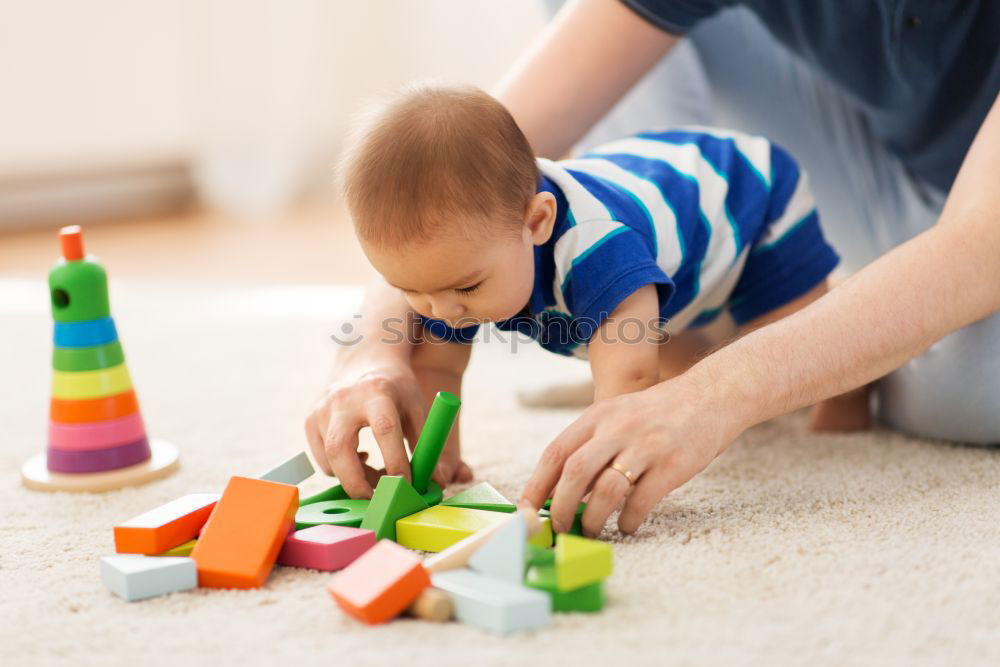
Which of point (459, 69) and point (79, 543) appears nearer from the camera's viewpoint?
point (79, 543)

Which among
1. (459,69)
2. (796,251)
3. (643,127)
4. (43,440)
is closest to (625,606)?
(796,251)

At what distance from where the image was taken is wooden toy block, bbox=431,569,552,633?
731 millimetres

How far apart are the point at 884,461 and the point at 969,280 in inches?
8.6

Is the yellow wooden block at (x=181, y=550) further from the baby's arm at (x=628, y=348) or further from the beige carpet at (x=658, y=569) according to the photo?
the baby's arm at (x=628, y=348)

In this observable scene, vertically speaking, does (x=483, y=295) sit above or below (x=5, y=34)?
below

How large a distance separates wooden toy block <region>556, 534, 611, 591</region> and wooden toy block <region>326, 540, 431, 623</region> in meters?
0.10

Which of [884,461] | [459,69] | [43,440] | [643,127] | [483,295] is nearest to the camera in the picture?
[483,295]

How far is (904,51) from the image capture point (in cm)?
126

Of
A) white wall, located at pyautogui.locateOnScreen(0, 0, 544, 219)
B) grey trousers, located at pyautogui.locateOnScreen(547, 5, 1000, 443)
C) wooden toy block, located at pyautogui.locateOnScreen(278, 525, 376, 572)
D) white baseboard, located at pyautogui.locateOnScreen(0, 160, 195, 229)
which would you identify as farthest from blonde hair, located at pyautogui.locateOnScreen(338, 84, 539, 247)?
white baseboard, located at pyautogui.locateOnScreen(0, 160, 195, 229)

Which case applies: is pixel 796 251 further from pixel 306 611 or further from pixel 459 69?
pixel 459 69

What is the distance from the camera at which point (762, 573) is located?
0.83 meters

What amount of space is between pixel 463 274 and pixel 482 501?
20 cm

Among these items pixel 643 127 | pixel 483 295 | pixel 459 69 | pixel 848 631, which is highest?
pixel 459 69

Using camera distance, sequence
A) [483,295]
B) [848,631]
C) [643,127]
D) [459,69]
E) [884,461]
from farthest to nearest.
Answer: [459,69]
[643,127]
[884,461]
[483,295]
[848,631]
